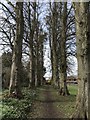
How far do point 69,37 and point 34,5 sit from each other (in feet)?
29.7

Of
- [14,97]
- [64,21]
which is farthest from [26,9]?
[14,97]

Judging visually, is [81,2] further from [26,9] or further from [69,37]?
[26,9]

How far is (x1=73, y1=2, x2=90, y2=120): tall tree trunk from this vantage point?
1186cm

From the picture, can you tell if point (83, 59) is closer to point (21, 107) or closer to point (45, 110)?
point (21, 107)

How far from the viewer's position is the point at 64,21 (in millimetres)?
27719

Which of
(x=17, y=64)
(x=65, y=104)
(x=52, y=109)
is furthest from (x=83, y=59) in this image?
(x=17, y=64)

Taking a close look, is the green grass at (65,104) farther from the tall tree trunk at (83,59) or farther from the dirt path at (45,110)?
the tall tree trunk at (83,59)

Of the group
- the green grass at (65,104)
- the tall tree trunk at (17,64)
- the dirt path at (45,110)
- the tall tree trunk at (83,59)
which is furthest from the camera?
the tall tree trunk at (17,64)

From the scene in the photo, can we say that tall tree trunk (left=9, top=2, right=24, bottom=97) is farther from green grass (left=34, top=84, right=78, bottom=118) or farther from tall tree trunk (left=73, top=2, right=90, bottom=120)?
tall tree trunk (left=73, top=2, right=90, bottom=120)

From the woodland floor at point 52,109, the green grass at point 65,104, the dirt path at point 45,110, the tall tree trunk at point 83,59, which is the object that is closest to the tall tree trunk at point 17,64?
the woodland floor at point 52,109

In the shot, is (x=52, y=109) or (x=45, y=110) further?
(x=52, y=109)

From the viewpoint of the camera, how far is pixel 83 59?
1213 centimetres

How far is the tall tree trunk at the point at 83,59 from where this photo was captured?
38.9ft

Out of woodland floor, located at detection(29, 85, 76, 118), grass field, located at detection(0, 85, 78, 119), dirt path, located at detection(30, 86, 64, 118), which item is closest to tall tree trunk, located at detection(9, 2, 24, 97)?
grass field, located at detection(0, 85, 78, 119)
